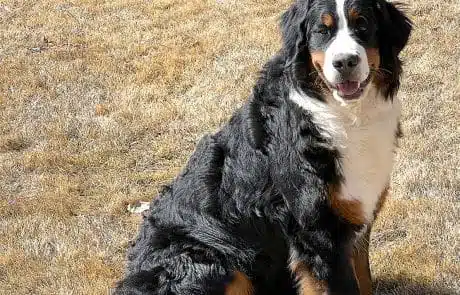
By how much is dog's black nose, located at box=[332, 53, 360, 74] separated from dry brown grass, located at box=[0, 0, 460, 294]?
183 centimetres

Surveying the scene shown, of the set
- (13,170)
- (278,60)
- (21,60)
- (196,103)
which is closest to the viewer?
(278,60)

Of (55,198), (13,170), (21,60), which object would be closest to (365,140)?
(55,198)

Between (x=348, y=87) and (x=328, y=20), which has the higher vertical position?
(x=328, y=20)

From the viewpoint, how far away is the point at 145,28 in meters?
10.4

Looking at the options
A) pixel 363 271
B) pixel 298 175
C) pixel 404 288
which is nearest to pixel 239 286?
pixel 298 175

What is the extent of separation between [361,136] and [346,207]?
0.41 meters

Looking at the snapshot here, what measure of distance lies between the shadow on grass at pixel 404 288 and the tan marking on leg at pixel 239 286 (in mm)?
1117

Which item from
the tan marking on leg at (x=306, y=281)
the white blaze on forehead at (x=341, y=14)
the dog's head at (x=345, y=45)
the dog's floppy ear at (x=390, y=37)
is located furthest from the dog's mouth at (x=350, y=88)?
the tan marking on leg at (x=306, y=281)

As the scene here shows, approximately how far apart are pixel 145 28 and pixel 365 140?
7.08 meters

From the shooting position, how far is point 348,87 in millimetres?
3668

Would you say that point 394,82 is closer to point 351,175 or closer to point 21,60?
point 351,175

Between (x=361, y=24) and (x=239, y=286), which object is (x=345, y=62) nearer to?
(x=361, y=24)

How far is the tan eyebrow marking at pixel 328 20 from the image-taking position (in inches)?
144

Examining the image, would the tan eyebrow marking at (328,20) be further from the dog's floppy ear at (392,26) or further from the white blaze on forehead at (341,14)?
the dog's floppy ear at (392,26)
